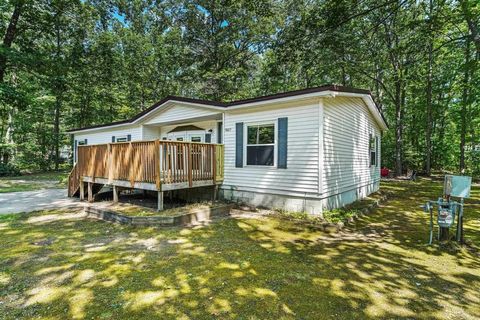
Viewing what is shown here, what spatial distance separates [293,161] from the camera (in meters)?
6.67

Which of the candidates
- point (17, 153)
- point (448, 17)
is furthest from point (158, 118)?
point (17, 153)

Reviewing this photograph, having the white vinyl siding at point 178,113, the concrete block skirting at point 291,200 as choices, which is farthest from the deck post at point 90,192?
the concrete block skirting at point 291,200

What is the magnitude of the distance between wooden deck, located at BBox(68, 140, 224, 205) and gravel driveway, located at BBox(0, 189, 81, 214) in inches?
30.6

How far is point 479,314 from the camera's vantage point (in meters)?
2.54

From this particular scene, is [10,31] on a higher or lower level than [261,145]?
higher

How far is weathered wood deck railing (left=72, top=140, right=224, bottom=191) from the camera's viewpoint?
6266 mm

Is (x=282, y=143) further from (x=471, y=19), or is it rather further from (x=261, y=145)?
(x=471, y=19)

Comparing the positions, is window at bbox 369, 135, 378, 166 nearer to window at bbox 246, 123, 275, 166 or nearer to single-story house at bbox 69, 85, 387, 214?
single-story house at bbox 69, 85, 387, 214

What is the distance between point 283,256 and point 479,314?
2.31 metres

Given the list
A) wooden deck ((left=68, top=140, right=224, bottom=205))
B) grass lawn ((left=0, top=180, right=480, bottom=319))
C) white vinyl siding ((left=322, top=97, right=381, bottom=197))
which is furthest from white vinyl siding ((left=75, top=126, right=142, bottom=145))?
white vinyl siding ((left=322, top=97, right=381, bottom=197))

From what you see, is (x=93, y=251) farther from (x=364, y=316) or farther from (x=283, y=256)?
(x=364, y=316)

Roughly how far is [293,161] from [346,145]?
246cm

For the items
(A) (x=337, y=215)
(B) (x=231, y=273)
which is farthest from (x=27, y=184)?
(A) (x=337, y=215)

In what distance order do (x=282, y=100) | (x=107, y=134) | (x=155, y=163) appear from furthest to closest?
(x=107, y=134)
(x=282, y=100)
(x=155, y=163)
